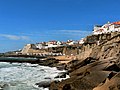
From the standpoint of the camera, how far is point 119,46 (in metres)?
50.9

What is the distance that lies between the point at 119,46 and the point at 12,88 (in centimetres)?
3033

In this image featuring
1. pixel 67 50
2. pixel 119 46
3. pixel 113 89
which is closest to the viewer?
pixel 113 89

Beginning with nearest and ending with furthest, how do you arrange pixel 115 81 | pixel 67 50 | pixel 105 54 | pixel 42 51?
pixel 115 81 → pixel 105 54 → pixel 67 50 → pixel 42 51

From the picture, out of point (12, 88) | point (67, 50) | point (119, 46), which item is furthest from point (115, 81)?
point (67, 50)

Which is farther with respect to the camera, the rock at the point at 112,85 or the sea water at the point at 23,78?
the sea water at the point at 23,78

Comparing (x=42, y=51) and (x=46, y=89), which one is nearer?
(x=46, y=89)

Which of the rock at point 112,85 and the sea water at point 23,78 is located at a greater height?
the rock at point 112,85

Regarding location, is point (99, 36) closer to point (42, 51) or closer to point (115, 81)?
point (42, 51)

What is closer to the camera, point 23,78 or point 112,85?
point 112,85

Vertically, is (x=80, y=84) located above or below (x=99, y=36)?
below

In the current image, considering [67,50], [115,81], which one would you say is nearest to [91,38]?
[67,50]

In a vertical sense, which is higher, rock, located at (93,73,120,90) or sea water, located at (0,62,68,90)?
rock, located at (93,73,120,90)

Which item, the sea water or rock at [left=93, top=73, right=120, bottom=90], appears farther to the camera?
the sea water

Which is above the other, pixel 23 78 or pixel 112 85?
pixel 112 85
